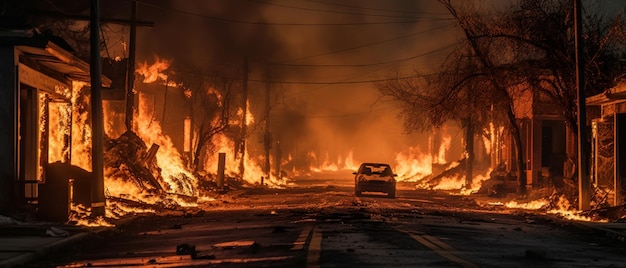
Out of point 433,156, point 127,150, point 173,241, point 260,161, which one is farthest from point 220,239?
point 433,156

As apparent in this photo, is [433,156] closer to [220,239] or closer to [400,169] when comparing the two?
[400,169]

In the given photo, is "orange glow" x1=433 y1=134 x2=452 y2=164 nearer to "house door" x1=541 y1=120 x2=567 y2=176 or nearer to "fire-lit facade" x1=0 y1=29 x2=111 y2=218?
"house door" x1=541 y1=120 x2=567 y2=176

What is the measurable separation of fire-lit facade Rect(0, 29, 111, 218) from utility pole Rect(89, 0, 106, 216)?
24.2 inches

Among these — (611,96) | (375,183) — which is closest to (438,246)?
(611,96)

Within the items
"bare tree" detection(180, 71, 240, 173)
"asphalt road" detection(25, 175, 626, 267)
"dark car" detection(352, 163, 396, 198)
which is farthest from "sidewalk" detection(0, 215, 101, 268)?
"bare tree" detection(180, 71, 240, 173)

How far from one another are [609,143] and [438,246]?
744 inches

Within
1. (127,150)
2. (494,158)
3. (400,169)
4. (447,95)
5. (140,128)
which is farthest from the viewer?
(400,169)

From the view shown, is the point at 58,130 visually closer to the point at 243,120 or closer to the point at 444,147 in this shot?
the point at 243,120

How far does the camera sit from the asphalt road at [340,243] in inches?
556

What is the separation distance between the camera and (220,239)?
1888 centimetres

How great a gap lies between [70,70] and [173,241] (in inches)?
476

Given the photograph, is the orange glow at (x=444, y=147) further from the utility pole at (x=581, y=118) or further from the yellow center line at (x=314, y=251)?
the yellow center line at (x=314, y=251)

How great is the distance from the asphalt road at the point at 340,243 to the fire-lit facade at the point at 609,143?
3.90 m

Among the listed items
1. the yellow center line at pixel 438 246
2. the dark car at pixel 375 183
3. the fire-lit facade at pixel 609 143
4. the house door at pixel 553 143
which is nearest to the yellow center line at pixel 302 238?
the yellow center line at pixel 438 246
